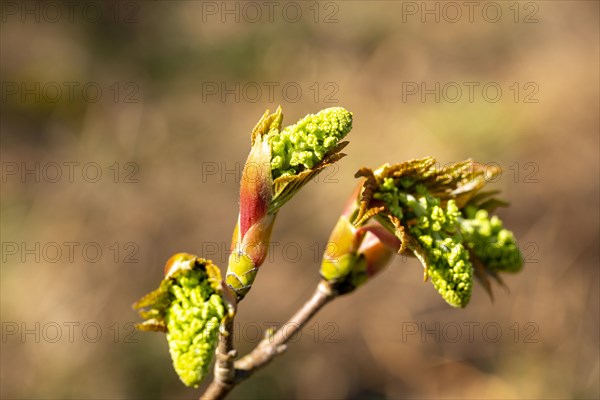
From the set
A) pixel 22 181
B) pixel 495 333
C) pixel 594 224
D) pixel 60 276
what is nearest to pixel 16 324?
pixel 60 276

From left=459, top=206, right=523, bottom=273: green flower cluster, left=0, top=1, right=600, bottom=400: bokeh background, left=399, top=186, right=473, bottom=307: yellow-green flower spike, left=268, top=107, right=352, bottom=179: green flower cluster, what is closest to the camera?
left=268, top=107, right=352, bottom=179: green flower cluster

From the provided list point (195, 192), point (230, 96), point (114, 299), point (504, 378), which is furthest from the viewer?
point (230, 96)

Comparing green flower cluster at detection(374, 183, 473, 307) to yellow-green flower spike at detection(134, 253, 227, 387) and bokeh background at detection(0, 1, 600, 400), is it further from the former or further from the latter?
bokeh background at detection(0, 1, 600, 400)

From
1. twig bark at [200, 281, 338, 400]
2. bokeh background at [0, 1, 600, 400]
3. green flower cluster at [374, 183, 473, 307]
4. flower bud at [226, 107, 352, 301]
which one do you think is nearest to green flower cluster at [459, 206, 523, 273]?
green flower cluster at [374, 183, 473, 307]

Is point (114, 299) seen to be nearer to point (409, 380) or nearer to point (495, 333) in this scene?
point (409, 380)

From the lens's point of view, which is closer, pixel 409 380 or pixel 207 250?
pixel 409 380

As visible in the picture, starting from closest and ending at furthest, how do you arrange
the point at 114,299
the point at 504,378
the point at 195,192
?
the point at 504,378
the point at 114,299
the point at 195,192
